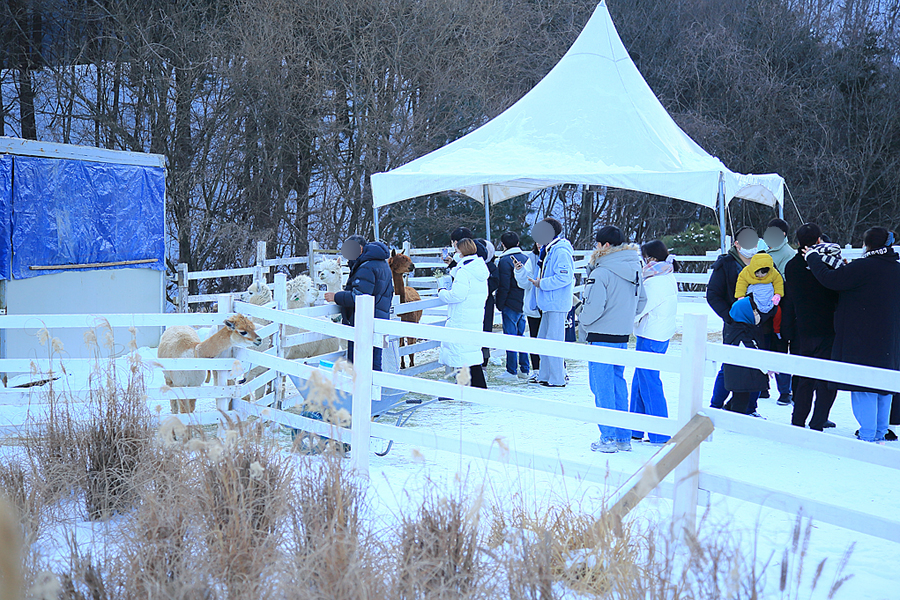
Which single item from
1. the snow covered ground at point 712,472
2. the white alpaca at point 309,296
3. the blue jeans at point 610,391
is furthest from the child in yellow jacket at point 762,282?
the white alpaca at point 309,296

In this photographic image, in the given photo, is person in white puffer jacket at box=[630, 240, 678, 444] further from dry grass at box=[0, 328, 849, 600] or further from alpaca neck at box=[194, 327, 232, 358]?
alpaca neck at box=[194, 327, 232, 358]

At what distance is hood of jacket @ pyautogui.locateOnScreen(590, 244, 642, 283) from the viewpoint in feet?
18.9

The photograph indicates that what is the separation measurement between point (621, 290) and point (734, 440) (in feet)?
5.19

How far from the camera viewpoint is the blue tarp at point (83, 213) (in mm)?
8352

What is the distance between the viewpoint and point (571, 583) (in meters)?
2.73

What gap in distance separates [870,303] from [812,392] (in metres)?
0.94

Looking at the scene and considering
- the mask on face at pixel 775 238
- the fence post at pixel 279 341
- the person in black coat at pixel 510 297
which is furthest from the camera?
the person in black coat at pixel 510 297

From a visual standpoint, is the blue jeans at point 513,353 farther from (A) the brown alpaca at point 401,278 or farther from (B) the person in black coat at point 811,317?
(B) the person in black coat at point 811,317

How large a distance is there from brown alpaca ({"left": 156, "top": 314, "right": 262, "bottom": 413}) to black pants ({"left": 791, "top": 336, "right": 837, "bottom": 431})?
4.39 meters

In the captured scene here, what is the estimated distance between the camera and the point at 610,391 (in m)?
5.69

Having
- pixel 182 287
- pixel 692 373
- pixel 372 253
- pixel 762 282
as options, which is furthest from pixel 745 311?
pixel 182 287

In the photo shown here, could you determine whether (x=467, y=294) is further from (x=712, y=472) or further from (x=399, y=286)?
(x=712, y=472)

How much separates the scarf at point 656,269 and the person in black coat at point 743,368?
0.71 metres

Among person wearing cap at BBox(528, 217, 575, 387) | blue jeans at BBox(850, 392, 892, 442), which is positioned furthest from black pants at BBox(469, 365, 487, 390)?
blue jeans at BBox(850, 392, 892, 442)
